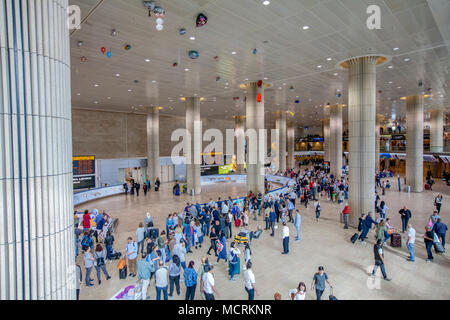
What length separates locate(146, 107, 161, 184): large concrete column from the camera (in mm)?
27328

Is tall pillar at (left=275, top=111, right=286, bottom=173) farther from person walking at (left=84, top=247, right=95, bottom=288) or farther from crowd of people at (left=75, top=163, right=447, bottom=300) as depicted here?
person walking at (left=84, top=247, right=95, bottom=288)

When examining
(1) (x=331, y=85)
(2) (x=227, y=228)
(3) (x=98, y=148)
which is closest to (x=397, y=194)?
(1) (x=331, y=85)

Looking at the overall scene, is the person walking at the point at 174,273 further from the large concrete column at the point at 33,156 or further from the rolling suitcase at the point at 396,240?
the rolling suitcase at the point at 396,240

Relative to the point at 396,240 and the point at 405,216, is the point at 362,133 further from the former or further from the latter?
the point at 396,240

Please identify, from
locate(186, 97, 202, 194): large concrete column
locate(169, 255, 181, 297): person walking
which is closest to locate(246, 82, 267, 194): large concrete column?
locate(186, 97, 202, 194): large concrete column

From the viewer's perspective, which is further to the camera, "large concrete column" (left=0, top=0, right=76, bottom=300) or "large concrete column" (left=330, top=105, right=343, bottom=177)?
"large concrete column" (left=330, top=105, right=343, bottom=177)

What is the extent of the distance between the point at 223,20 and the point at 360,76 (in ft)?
23.8

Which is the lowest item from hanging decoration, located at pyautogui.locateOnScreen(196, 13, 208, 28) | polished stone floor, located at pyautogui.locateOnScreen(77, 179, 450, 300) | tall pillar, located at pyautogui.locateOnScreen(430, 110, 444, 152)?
polished stone floor, located at pyautogui.locateOnScreen(77, 179, 450, 300)

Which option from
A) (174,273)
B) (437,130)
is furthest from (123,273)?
(437,130)

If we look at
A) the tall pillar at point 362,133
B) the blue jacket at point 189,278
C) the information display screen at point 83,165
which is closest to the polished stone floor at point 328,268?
the blue jacket at point 189,278

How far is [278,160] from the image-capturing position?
121 feet

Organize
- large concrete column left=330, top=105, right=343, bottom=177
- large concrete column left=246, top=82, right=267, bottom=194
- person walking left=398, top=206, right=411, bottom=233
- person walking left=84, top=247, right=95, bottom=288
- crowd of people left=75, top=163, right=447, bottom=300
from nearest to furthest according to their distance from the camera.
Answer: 1. crowd of people left=75, top=163, right=447, bottom=300
2. person walking left=84, top=247, right=95, bottom=288
3. person walking left=398, top=206, right=411, bottom=233
4. large concrete column left=246, top=82, right=267, bottom=194
5. large concrete column left=330, top=105, right=343, bottom=177

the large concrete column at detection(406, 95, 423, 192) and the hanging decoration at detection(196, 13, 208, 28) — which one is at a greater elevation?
the hanging decoration at detection(196, 13, 208, 28)

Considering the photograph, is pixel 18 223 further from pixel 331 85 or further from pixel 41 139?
pixel 331 85
